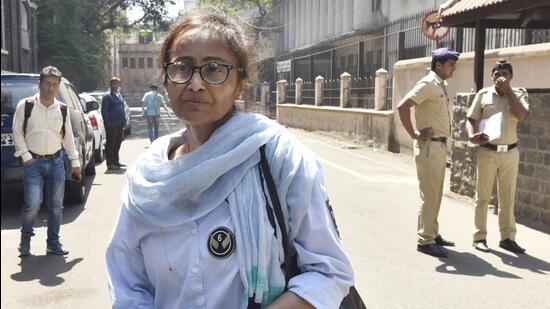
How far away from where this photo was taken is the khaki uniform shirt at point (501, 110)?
6125mm

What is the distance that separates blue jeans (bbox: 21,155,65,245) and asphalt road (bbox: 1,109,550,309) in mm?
314

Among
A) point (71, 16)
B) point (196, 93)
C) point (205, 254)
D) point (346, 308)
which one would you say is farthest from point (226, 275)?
point (71, 16)

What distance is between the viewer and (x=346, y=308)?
1.77 metres

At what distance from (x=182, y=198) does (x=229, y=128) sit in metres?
0.25

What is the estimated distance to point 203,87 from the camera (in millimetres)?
1830

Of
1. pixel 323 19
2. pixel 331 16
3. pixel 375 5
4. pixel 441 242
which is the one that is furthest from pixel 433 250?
pixel 323 19

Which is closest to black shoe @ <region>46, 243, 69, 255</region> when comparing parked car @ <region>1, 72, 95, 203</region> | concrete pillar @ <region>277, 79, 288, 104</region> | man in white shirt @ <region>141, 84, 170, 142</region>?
parked car @ <region>1, 72, 95, 203</region>

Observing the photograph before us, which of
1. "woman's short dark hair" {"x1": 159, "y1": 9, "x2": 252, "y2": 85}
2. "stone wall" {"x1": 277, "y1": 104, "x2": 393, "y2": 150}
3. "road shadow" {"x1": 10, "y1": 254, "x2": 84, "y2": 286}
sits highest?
"woman's short dark hair" {"x1": 159, "y1": 9, "x2": 252, "y2": 85}

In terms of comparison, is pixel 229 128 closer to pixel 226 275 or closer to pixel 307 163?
pixel 307 163

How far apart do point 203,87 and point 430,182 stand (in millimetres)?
4570

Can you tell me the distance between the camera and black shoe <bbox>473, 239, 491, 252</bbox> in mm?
6153

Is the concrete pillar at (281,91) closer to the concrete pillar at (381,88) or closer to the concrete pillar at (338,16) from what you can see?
the concrete pillar at (338,16)

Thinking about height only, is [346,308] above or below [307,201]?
below

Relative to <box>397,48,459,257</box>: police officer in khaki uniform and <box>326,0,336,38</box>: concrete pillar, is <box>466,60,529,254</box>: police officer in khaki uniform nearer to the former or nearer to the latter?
<box>397,48,459,257</box>: police officer in khaki uniform
